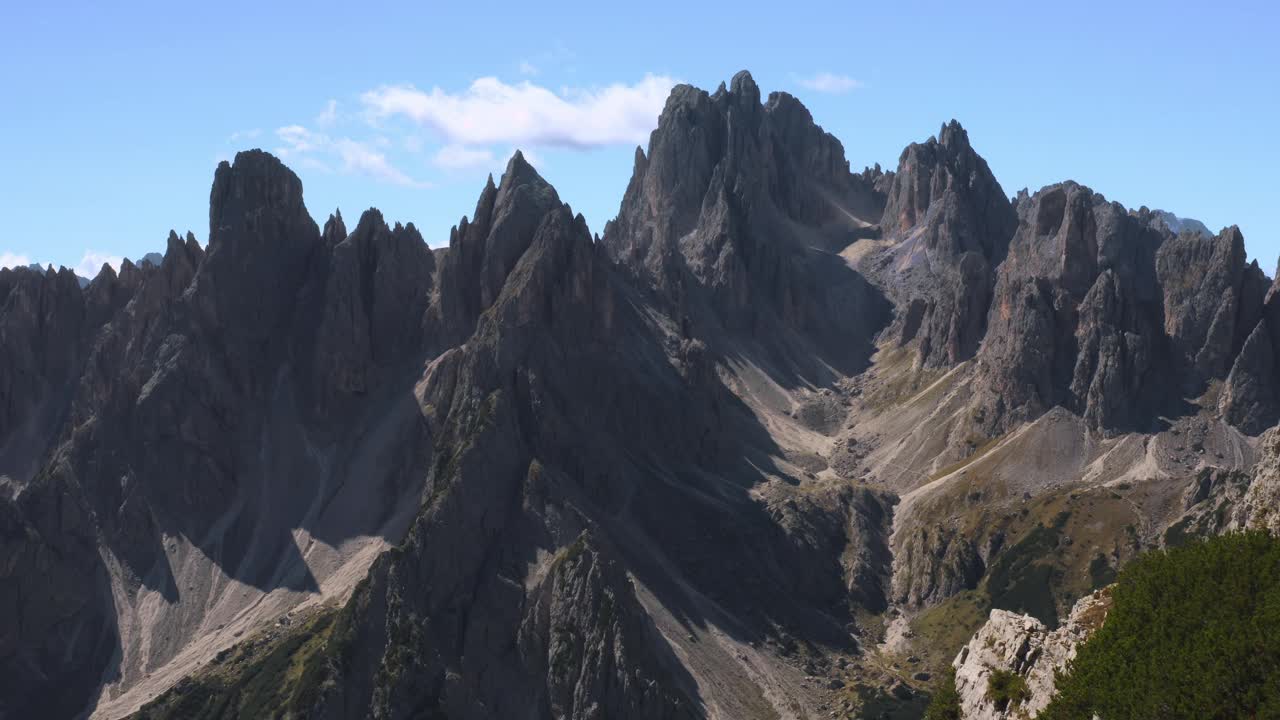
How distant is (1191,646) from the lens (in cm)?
7906

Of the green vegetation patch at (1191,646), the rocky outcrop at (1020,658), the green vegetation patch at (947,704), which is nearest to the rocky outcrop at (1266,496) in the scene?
the green vegetation patch at (1191,646)

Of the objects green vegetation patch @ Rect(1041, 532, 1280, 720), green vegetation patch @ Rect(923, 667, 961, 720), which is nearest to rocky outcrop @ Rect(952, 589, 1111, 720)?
green vegetation patch @ Rect(923, 667, 961, 720)

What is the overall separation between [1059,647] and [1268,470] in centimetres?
2499

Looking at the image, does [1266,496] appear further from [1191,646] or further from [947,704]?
[947,704]

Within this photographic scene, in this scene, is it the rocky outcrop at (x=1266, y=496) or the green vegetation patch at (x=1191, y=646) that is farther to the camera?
the rocky outcrop at (x=1266, y=496)

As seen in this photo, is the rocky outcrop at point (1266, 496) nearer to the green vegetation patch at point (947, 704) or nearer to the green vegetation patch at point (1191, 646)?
the green vegetation patch at point (1191, 646)

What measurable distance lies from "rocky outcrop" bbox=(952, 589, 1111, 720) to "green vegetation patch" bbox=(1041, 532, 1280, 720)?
2023 millimetres

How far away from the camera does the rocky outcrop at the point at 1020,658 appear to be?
274ft

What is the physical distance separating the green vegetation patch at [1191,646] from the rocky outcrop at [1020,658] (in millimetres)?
2023

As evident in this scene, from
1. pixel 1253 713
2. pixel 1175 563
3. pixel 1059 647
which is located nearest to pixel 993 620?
pixel 1059 647

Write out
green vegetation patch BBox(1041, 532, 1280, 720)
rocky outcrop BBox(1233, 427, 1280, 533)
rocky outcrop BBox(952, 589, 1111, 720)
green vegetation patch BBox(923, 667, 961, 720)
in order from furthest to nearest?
rocky outcrop BBox(1233, 427, 1280, 533) → green vegetation patch BBox(923, 667, 961, 720) → rocky outcrop BBox(952, 589, 1111, 720) → green vegetation patch BBox(1041, 532, 1280, 720)

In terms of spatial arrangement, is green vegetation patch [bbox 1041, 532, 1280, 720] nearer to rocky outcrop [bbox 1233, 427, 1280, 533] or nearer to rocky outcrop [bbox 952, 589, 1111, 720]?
rocky outcrop [bbox 952, 589, 1111, 720]

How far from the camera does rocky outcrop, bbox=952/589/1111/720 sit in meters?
83.6

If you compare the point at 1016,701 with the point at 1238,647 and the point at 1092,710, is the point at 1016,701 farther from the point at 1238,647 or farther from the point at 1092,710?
the point at 1238,647
